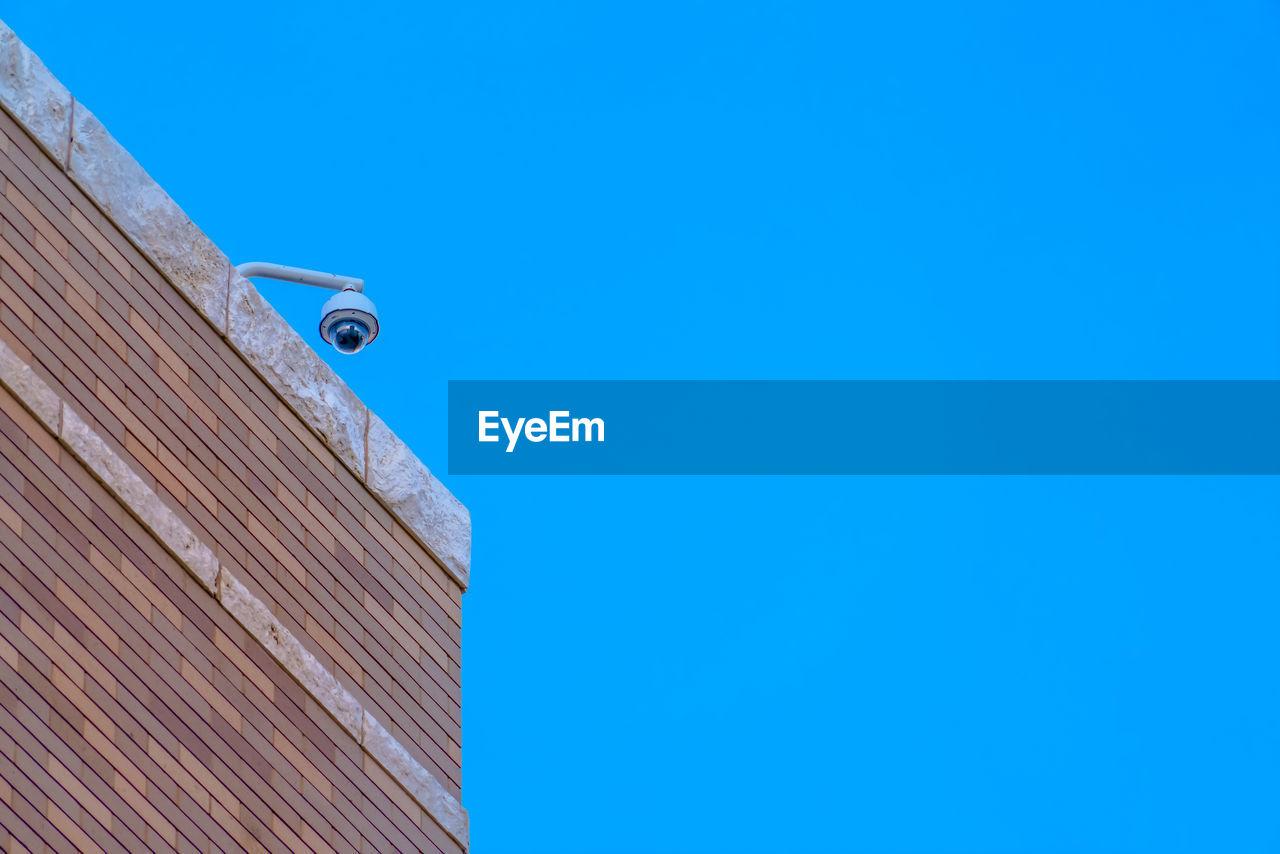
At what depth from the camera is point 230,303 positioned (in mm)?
13750

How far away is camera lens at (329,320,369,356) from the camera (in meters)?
14.8

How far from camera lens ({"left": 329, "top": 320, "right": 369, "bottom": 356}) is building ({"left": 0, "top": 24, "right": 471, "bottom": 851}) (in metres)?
0.42

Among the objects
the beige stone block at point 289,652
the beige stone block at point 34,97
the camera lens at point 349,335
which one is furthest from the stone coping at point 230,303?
the beige stone block at point 289,652

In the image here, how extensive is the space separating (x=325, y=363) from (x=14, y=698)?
385 cm

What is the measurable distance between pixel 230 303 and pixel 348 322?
4.17ft

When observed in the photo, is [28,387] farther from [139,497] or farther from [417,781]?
[417,781]

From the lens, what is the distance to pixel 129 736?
11.9 m

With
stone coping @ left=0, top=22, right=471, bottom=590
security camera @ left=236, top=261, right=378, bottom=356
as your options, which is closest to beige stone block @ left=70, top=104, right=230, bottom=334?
stone coping @ left=0, top=22, right=471, bottom=590

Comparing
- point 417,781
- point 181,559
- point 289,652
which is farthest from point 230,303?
point 417,781

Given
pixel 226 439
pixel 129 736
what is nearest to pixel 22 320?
pixel 226 439

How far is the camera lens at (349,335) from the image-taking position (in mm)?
14828

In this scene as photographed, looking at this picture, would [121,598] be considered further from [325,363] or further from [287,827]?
[325,363]

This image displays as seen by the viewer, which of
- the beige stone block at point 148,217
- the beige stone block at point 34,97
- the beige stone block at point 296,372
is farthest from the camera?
the beige stone block at point 296,372

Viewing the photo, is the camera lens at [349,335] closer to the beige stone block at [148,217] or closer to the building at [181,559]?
the building at [181,559]
